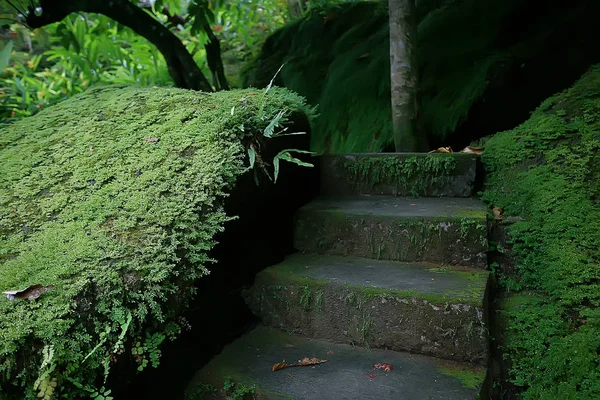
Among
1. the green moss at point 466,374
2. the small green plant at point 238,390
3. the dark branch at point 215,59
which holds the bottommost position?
the small green plant at point 238,390

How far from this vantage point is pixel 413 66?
2.66m

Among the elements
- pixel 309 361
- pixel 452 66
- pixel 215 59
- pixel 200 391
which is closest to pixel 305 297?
pixel 309 361

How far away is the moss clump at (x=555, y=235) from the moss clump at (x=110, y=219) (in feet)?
4.07

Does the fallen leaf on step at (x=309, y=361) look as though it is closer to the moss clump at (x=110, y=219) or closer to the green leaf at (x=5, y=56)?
the moss clump at (x=110, y=219)

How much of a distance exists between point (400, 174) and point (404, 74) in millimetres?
721

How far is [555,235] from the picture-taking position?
5.83ft

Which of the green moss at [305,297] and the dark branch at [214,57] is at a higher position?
the dark branch at [214,57]

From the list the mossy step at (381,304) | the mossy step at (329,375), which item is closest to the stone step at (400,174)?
the mossy step at (381,304)

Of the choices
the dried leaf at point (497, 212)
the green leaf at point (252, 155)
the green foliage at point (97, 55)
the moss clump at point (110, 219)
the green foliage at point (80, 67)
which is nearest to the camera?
the moss clump at point (110, 219)

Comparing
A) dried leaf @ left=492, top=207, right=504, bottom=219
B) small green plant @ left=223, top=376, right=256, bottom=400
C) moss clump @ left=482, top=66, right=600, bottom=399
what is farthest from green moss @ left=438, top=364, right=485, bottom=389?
dried leaf @ left=492, top=207, right=504, bottom=219

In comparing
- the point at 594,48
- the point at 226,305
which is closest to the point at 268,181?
the point at 226,305

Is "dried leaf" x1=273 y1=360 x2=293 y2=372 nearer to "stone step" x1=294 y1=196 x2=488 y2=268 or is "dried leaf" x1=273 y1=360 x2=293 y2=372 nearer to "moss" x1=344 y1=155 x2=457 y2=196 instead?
"stone step" x1=294 y1=196 x2=488 y2=268

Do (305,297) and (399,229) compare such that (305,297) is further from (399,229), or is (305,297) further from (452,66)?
(452,66)

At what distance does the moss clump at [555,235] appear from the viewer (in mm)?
1437
